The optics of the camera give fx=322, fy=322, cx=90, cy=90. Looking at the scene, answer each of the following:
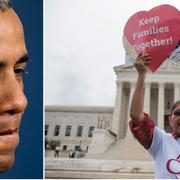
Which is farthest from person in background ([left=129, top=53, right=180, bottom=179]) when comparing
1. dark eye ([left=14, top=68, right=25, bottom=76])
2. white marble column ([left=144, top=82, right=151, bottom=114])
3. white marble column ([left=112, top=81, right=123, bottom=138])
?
white marble column ([left=112, top=81, right=123, bottom=138])

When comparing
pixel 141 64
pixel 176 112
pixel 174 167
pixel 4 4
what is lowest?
pixel 174 167

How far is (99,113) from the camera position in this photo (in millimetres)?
18203

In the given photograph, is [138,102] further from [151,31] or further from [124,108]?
[124,108]

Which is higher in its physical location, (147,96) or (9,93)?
(9,93)

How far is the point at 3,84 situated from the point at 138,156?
9261mm

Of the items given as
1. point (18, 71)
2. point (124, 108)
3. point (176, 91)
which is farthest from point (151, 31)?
point (124, 108)

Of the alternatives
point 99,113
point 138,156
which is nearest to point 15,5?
point 138,156

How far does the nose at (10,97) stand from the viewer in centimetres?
70

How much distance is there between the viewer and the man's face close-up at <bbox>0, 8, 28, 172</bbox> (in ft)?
2.29

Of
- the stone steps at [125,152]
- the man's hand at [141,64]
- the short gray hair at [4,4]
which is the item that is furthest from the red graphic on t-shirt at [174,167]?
the stone steps at [125,152]

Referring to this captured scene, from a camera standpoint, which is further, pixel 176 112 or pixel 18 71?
pixel 176 112

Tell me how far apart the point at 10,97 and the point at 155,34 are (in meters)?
0.95

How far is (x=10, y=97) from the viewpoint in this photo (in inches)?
27.6

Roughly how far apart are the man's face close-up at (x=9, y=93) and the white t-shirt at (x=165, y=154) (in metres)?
0.61
